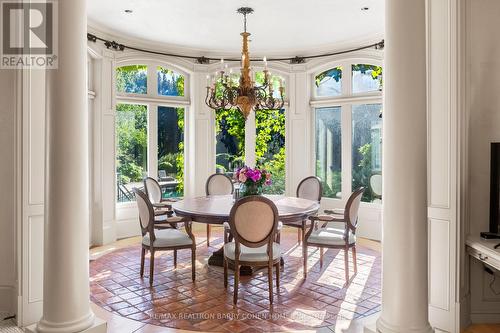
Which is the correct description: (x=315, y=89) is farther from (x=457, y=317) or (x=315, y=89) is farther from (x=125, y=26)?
(x=457, y=317)

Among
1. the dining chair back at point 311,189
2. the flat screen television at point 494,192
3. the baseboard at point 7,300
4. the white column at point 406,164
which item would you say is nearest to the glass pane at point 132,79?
the dining chair back at point 311,189

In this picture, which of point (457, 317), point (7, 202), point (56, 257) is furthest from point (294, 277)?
point (7, 202)

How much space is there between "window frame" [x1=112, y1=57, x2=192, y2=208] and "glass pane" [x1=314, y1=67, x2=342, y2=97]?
2.27 meters

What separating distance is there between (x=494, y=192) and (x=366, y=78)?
12.4 feet

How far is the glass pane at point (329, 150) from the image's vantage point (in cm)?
664

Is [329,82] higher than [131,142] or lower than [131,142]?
higher

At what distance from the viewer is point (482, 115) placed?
10.2 ft

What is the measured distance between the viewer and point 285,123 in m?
7.05

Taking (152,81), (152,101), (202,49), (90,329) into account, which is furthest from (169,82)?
(90,329)

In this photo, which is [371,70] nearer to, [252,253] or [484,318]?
[252,253]

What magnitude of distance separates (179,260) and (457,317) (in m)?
3.18

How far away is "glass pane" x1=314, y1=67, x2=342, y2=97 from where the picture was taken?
21.8 feet

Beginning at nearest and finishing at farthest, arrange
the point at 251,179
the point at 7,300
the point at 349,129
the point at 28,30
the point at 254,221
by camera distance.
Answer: the point at 28,30 < the point at 7,300 < the point at 254,221 < the point at 251,179 < the point at 349,129

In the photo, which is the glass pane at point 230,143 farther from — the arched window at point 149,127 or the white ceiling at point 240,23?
the white ceiling at point 240,23
